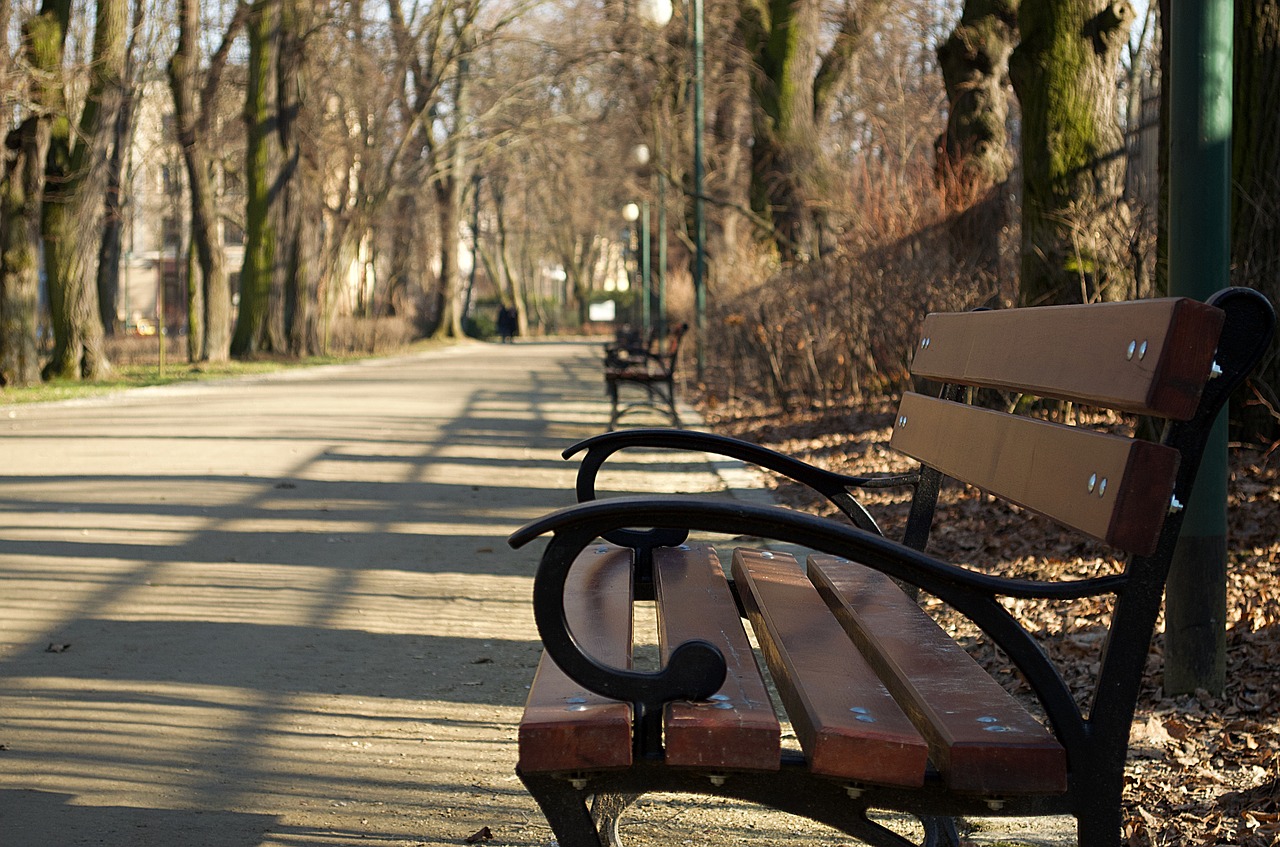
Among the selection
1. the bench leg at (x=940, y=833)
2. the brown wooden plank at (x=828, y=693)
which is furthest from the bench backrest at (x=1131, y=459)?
the bench leg at (x=940, y=833)

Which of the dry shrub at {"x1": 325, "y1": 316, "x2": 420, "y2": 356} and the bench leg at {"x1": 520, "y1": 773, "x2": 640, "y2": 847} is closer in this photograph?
the bench leg at {"x1": 520, "y1": 773, "x2": 640, "y2": 847}

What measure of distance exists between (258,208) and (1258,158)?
2637 cm

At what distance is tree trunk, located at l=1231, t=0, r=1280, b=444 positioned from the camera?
19.7 ft

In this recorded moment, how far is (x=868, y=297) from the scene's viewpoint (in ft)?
38.7

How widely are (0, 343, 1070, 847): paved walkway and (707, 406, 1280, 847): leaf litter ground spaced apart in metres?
0.89

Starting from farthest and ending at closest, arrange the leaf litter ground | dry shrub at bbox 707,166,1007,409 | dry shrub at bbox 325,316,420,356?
dry shrub at bbox 325,316,420,356, dry shrub at bbox 707,166,1007,409, the leaf litter ground

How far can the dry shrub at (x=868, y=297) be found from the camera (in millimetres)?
10883

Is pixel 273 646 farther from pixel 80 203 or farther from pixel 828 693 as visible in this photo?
pixel 80 203

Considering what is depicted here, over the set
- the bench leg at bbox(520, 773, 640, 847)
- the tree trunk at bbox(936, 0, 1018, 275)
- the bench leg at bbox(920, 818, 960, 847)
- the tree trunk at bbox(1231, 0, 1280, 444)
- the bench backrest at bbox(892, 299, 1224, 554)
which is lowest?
the bench leg at bbox(920, 818, 960, 847)

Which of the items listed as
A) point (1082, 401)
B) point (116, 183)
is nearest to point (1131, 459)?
point (1082, 401)

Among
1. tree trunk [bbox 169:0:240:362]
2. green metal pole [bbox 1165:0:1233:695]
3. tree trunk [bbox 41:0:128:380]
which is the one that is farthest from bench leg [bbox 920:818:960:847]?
tree trunk [bbox 169:0:240:362]

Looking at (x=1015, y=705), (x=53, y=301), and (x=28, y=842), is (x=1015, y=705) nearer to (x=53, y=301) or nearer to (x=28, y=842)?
(x=28, y=842)

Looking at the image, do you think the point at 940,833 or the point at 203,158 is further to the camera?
the point at 203,158

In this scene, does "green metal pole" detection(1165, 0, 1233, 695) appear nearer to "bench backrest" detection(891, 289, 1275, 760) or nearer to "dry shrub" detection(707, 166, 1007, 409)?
"bench backrest" detection(891, 289, 1275, 760)
